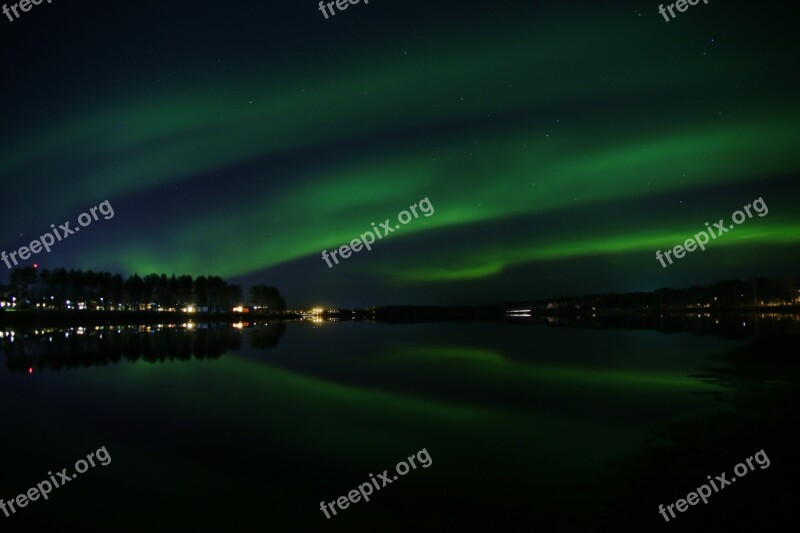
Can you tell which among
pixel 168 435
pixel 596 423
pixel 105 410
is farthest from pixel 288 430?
pixel 596 423

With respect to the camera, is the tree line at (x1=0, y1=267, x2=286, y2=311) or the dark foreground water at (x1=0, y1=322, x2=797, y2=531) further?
the tree line at (x1=0, y1=267, x2=286, y2=311)

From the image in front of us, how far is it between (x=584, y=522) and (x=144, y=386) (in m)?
23.4

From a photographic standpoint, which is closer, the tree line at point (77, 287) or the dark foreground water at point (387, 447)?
the dark foreground water at point (387, 447)

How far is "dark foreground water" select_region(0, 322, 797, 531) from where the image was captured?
11.0 metres

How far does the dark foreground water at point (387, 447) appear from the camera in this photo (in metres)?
11.0

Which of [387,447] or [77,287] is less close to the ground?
[77,287]

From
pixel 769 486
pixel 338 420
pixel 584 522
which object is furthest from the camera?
pixel 338 420

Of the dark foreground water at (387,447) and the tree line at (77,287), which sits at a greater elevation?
the tree line at (77,287)

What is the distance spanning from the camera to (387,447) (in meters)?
16.1

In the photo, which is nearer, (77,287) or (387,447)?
(387,447)

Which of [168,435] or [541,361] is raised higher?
[168,435]

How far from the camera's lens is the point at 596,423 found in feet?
61.2

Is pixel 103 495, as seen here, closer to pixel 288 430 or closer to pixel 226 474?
pixel 226 474

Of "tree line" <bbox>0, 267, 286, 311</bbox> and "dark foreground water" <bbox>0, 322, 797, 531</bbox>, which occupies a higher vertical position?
"tree line" <bbox>0, 267, 286, 311</bbox>
